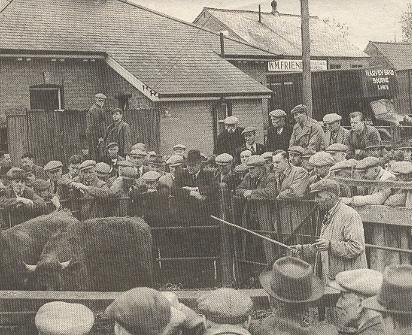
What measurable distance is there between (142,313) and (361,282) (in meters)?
1.62

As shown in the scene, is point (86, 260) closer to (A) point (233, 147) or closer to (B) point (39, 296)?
(B) point (39, 296)

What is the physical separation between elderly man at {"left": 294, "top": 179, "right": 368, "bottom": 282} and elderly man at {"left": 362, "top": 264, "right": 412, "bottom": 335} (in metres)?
1.99

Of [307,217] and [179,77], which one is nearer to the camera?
[307,217]

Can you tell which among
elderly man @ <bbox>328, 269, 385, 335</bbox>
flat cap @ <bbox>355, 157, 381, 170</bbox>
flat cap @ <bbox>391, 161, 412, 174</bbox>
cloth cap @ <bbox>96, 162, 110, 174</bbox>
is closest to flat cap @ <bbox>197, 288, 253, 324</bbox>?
elderly man @ <bbox>328, 269, 385, 335</bbox>

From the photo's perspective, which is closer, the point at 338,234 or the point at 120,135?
the point at 338,234

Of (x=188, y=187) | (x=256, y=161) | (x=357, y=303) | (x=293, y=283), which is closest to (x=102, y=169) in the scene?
(x=188, y=187)

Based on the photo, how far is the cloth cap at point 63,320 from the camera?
9.91ft

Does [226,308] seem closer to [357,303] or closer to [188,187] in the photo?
[357,303]

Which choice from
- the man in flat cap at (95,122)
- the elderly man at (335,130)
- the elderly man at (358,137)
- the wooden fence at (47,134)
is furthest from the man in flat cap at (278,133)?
the wooden fence at (47,134)

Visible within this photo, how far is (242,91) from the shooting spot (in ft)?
58.9

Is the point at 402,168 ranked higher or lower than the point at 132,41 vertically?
lower

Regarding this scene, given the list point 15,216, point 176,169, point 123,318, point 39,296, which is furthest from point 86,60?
point 123,318

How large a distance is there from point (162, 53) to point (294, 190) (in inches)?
446

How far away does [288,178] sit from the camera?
25.5 ft
